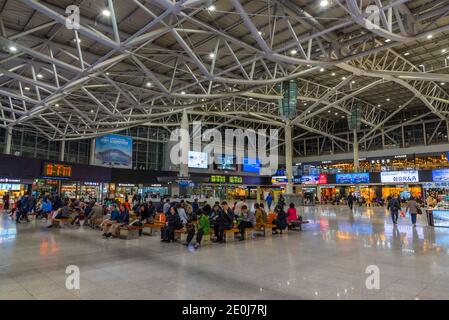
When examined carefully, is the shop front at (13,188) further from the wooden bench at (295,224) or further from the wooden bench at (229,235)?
the wooden bench at (295,224)

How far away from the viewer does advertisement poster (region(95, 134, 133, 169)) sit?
1425 inches

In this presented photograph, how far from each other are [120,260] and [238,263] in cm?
299

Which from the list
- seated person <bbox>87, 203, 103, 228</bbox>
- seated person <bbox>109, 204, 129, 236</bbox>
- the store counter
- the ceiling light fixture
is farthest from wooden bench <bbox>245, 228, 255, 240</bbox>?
the ceiling light fixture

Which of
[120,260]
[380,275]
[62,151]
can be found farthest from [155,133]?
[380,275]

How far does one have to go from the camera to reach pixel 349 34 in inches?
682

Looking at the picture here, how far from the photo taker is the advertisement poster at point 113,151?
36.2 meters

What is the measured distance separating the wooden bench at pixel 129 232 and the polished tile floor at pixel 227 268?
2.08 feet

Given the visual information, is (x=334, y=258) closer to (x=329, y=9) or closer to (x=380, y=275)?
(x=380, y=275)

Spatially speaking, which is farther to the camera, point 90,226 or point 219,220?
point 90,226

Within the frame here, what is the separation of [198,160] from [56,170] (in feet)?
63.5

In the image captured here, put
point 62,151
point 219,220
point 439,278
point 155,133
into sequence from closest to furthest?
point 439,278
point 219,220
point 62,151
point 155,133

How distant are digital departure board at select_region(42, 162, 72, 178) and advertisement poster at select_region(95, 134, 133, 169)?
615 cm

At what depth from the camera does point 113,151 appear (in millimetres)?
36656

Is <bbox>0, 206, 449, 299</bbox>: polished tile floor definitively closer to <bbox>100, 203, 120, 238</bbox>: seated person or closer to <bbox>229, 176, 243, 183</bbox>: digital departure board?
<bbox>100, 203, 120, 238</bbox>: seated person
